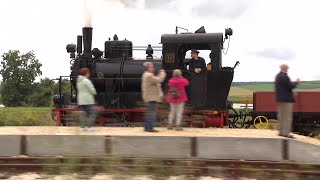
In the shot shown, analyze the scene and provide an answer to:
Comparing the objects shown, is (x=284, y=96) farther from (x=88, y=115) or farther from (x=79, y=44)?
(x=79, y=44)

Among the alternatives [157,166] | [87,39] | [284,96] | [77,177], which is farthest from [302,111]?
[77,177]

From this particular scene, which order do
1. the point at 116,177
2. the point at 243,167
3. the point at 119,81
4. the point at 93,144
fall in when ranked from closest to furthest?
1. the point at 116,177
2. the point at 243,167
3. the point at 93,144
4. the point at 119,81

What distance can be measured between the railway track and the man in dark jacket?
4.47 feet

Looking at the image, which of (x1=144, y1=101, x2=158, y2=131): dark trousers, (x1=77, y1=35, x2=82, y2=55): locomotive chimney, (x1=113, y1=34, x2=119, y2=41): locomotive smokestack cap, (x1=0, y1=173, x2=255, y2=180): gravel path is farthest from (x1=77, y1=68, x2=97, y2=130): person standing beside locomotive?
(x1=113, y1=34, x2=119, y2=41): locomotive smokestack cap

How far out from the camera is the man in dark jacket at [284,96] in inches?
355

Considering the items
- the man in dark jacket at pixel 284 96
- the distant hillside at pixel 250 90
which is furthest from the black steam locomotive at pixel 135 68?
the distant hillside at pixel 250 90

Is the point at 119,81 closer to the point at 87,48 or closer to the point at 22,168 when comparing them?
the point at 87,48

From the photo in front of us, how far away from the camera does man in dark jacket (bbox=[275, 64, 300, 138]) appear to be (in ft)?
29.6

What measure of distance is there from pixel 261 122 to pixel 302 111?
1636mm

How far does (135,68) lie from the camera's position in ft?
47.0

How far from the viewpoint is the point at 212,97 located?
13297 mm

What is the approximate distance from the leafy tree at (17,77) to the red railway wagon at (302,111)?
5382 cm

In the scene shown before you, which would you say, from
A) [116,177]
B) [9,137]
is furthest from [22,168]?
[116,177]

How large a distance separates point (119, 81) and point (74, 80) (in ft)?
5.42
